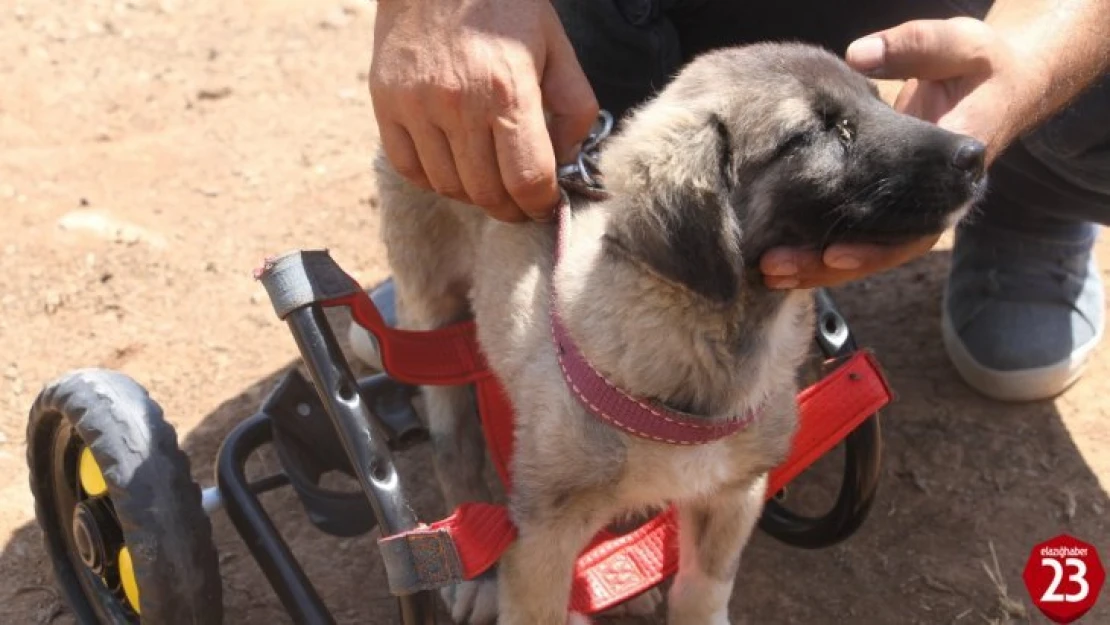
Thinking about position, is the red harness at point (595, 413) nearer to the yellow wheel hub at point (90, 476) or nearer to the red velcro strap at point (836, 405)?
the red velcro strap at point (836, 405)

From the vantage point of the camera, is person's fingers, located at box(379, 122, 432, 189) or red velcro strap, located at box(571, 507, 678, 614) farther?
red velcro strap, located at box(571, 507, 678, 614)

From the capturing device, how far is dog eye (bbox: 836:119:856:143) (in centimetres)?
223

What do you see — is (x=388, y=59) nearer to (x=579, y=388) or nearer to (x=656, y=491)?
(x=579, y=388)

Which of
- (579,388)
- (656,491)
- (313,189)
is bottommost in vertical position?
(313,189)

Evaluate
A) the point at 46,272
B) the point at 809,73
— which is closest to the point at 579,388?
the point at 809,73

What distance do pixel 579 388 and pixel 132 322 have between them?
201cm

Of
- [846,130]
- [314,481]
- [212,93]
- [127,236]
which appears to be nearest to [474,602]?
[314,481]

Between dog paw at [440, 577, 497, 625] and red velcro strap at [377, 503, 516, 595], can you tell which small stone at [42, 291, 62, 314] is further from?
red velcro strap at [377, 503, 516, 595]

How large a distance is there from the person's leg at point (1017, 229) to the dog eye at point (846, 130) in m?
1.09

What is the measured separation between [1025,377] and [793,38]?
106 cm

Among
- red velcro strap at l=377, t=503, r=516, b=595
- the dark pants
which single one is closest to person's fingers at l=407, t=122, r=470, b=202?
red velcro strap at l=377, t=503, r=516, b=595

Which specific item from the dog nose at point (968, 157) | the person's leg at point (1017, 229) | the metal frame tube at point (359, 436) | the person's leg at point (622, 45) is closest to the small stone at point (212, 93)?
the person's leg at point (622, 45)

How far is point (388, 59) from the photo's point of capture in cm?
242

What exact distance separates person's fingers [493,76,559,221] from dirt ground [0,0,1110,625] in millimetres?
1162
